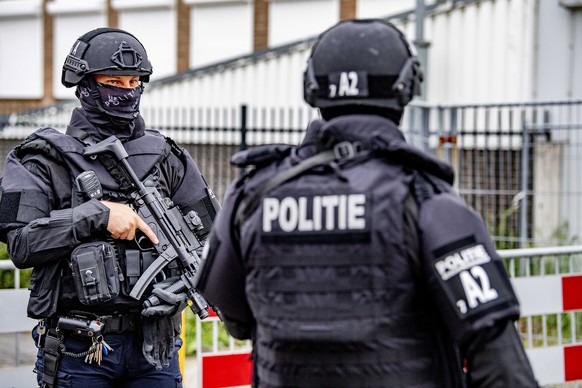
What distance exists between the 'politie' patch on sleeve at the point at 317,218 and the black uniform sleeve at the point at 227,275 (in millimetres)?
195

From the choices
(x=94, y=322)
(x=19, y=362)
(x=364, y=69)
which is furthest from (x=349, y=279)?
(x=19, y=362)

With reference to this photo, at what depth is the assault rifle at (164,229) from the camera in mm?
3955

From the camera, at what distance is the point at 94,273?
3750mm

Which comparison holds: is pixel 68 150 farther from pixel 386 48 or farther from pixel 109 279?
pixel 386 48

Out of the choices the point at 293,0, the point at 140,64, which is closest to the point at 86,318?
the point at 140,64

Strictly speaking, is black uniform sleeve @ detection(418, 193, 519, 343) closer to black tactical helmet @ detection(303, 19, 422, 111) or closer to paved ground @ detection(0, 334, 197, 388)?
black tactical helmet @ detection(303, 19, 422, 111)

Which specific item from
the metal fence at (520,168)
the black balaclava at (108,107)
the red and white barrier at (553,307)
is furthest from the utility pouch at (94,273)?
the metal fence at (520,168)

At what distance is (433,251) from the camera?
247 cm

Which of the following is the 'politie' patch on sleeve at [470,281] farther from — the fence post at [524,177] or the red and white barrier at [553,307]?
the fence post at [524,177]

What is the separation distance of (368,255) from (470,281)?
0.81ft

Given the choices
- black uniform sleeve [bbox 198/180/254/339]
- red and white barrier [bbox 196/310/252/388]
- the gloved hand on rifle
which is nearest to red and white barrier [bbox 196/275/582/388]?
red and white barrier [bbox 196/310/252/388]

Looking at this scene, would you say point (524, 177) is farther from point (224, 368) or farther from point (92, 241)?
point (92, 241)

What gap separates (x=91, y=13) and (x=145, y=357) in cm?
1885

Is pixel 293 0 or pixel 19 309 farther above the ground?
pixel 293 0
